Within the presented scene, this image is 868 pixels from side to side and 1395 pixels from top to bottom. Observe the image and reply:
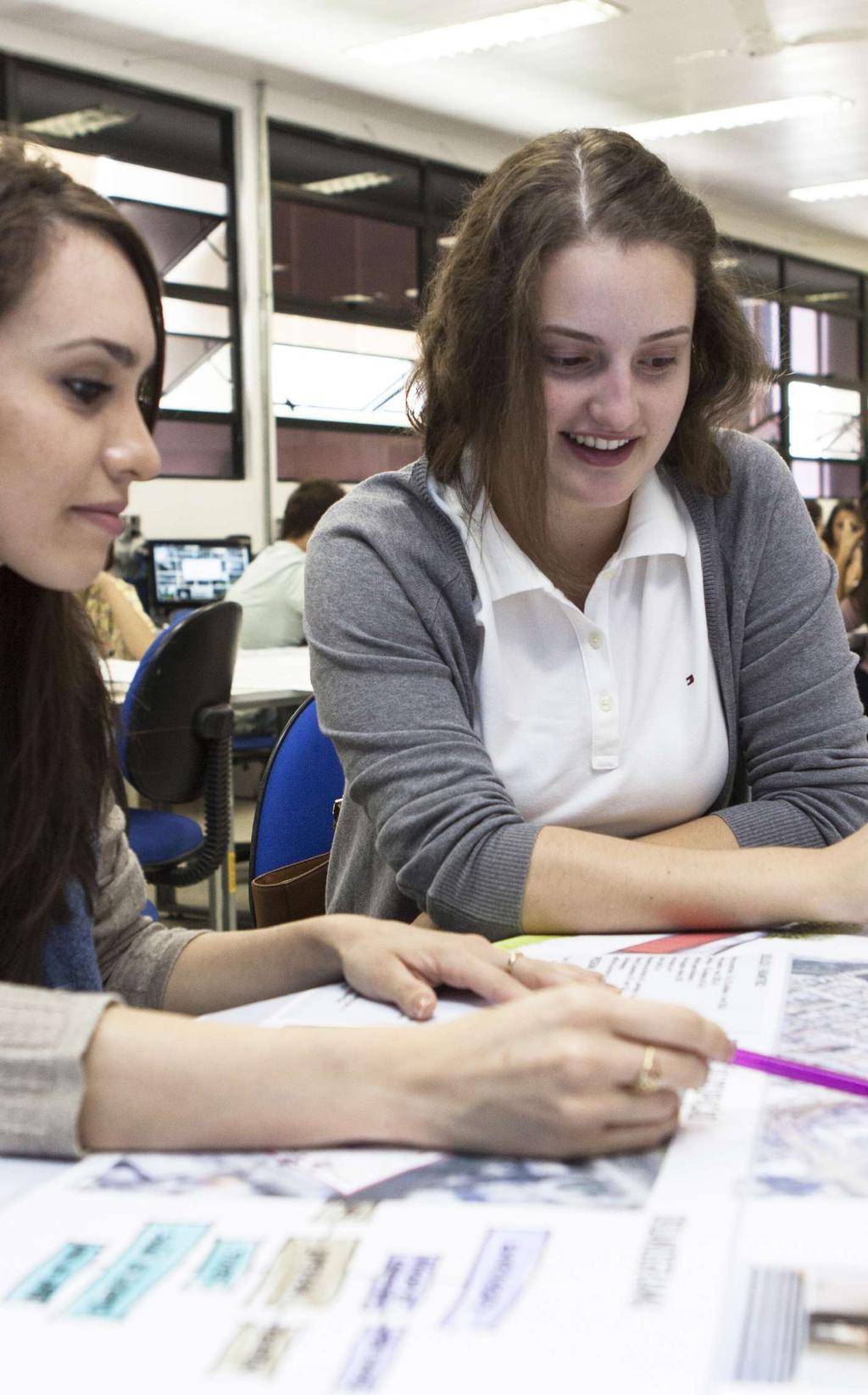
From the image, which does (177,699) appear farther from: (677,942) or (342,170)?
(342,170)

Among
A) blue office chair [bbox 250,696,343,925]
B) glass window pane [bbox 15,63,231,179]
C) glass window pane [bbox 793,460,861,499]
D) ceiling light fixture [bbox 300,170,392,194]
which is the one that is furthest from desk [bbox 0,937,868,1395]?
glass window pane [bbox 793,460,861,499]

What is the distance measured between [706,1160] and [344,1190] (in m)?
0.18

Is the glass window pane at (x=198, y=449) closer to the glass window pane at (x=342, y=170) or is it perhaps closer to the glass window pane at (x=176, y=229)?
the glass window pane at (x=176, y=229)

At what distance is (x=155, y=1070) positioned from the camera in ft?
2.45

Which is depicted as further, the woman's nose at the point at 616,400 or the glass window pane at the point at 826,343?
the glass window pane at the point at 826,343

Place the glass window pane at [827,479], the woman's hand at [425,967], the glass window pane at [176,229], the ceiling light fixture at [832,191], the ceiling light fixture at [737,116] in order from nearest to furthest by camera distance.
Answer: the woman's hand at [425,967], the glass window pane at [176,229], the ceiling light fixture at [737,116], the ceiling light fixture at [832,191], the glass window pane at [827,479]

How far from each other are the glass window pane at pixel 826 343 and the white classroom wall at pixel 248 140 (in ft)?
13.4

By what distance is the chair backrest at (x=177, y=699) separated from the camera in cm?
295

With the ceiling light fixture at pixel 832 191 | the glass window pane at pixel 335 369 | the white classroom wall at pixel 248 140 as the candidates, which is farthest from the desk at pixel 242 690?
the ceiling light fixture at pixel 832 191

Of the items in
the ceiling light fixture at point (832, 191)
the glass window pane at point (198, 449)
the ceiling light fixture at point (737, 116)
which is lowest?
the glass window pane at point (198, 449)

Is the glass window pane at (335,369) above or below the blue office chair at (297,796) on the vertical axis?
above

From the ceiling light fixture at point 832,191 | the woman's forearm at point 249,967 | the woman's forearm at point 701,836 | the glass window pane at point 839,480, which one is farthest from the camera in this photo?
the glass window pane at point 839,480

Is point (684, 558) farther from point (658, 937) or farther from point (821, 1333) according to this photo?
point (821, 1333)

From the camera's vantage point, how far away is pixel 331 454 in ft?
25.0
